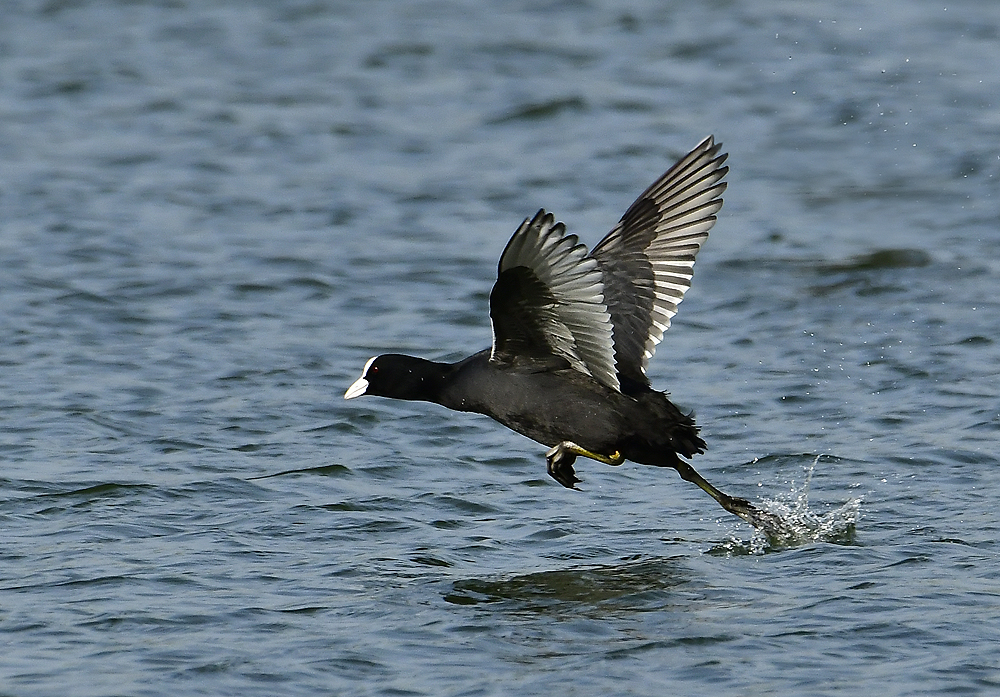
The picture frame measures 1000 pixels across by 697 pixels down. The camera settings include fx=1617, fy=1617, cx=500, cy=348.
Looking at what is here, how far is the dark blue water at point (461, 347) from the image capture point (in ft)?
16.8

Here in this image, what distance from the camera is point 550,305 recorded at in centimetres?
535

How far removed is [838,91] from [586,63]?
90.0 inches

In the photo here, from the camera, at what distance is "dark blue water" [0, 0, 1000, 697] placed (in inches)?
201


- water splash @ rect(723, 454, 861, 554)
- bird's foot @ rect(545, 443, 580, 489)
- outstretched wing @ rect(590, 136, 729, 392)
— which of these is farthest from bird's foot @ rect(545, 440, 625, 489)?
water splash @ rect(723, 454, 861, 554)

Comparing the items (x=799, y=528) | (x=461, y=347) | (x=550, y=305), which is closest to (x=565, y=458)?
(x=550, y=305)

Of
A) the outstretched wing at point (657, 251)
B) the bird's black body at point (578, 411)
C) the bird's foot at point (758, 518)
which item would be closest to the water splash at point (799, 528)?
the bird's foot at point (758, 518)

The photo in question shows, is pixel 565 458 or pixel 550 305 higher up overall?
pixel 550 305

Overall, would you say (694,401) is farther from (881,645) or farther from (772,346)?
(881,645)

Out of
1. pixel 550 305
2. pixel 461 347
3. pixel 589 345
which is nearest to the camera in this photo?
pixel 550 305

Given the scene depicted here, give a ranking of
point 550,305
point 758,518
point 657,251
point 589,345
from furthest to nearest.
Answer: point 657,251, point 758,518, point 589,345, point 550,305

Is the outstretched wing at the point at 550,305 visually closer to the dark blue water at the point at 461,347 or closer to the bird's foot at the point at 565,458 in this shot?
the bird's foot at the point at 565,458

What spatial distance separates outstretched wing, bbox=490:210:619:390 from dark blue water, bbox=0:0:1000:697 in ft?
2.46

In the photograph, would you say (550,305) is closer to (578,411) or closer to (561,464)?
(578,411)

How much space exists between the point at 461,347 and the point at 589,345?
299cm
